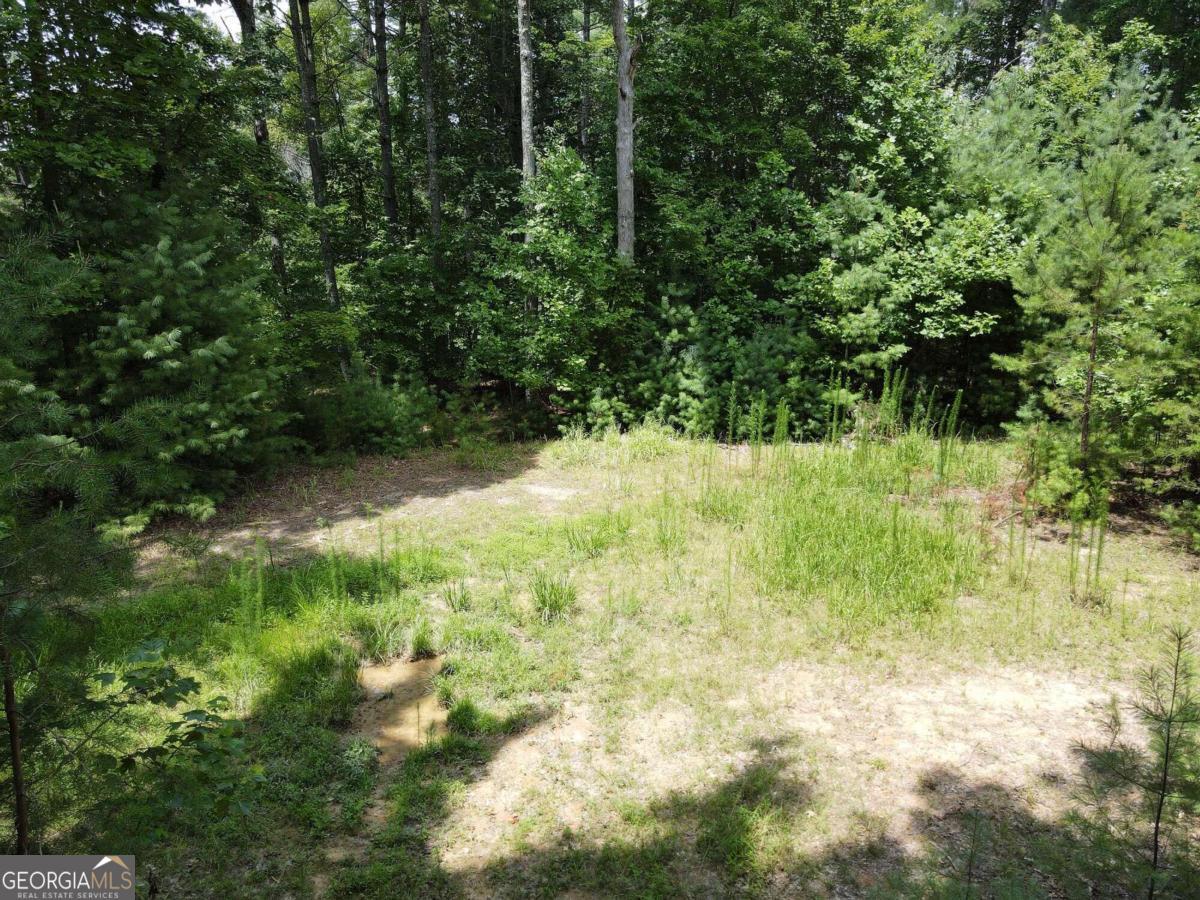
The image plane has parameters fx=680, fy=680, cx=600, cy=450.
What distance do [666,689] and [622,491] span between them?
366 cm

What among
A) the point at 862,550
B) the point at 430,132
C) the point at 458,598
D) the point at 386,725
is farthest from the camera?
the point at 430,132

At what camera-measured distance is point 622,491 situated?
7238mm

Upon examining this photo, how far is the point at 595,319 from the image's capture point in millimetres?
9781

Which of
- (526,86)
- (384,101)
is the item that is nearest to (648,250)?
(526,86)

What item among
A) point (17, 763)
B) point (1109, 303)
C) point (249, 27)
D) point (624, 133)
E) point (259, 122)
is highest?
point (249, 27)

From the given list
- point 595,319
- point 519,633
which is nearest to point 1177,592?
point 519,633

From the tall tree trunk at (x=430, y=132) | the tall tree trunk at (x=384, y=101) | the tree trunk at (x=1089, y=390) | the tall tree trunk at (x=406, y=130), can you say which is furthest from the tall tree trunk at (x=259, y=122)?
the tree trunk at (x=1089, y=390)

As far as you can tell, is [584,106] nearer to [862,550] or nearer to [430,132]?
[430,132]

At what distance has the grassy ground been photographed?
8.46 ft

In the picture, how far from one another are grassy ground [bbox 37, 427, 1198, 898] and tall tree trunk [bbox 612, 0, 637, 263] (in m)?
5.42

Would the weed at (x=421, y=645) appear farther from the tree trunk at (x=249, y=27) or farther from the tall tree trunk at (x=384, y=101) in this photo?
the tall tree trunk at (x=384, y=101)

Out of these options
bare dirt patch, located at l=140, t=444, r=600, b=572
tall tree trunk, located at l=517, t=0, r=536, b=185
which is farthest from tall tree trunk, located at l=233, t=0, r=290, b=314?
tall tree trunk, located at l=517, t=0, r=536, b=185

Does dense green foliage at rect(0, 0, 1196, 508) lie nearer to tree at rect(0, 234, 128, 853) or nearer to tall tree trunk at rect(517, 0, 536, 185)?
tall tree trunk at rect(517, 0, 536, 185)

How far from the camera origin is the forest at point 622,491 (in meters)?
2.50
